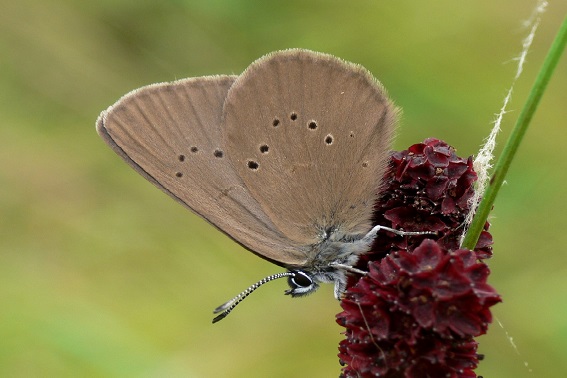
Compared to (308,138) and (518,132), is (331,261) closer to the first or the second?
(308,138)

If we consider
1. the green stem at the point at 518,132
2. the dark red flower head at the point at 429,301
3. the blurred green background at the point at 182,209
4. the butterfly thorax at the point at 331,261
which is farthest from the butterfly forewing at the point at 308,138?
the blurred green background at the point at 182,209

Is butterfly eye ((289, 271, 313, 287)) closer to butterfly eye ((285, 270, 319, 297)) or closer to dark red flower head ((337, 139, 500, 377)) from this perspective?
butterfly eye ((285, 270, 319, 297))

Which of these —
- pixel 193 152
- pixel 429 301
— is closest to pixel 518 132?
pixel 429 301

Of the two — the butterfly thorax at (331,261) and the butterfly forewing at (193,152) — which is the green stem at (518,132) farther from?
the butterfly forewing at (193,152)

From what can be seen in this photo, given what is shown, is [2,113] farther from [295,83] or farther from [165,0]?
[295,83]

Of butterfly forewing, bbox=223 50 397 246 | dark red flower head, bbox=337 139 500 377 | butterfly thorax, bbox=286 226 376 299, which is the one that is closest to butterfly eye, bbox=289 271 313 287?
butterfly thorax, bbox=286 226 376 299

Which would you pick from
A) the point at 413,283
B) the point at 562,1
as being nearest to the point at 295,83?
the point at 413,283
